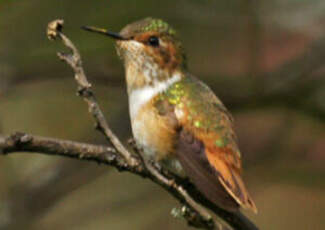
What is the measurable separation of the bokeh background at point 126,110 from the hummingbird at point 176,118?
144cm

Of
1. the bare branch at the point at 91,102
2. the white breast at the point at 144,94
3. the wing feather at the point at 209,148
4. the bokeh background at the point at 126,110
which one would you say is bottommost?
the bokeh background at the point at 126,110

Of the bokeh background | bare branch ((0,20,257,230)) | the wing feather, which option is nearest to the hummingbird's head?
the wing feather

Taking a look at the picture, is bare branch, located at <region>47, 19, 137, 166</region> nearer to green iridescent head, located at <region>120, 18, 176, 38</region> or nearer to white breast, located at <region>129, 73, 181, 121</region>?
white breast, located at <region>129, 73, 181, 121</region>

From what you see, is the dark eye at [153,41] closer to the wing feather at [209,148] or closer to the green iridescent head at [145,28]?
the green iridescent head at [145,28]

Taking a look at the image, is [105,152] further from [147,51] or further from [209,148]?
[147,51]

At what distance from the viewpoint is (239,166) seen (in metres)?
3.02

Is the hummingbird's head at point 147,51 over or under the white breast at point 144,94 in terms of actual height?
over

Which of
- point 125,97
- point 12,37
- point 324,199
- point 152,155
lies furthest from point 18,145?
point 324,199

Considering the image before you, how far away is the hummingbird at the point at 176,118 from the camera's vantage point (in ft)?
9.21

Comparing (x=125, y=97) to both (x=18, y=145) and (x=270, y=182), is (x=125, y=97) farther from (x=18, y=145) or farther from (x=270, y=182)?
(x=18, y=145)

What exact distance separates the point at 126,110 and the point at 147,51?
71.4 inches

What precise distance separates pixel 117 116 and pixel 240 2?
1.38m

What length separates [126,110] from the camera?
5145mm

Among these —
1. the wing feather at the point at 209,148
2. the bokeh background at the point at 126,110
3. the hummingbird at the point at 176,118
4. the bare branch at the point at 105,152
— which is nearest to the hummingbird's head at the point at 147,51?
the hummingbird at the point at 176,118
